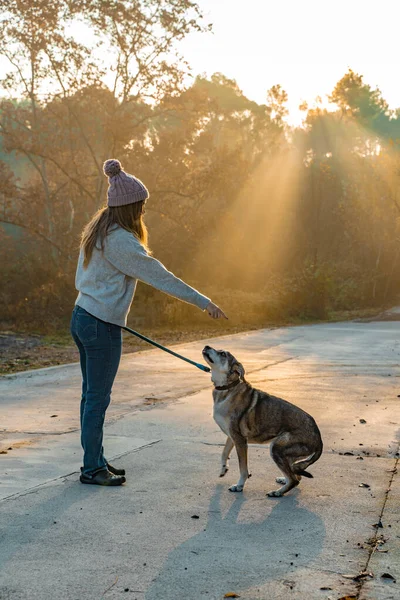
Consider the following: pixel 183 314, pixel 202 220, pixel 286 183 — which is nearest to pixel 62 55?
pixel 202 220

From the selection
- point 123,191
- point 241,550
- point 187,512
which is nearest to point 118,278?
point 123,191

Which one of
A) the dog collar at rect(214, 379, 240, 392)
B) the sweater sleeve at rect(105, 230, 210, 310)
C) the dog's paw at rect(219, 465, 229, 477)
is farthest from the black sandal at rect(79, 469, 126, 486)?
the sweater sleeve at rect(105, 230, 210, 310)

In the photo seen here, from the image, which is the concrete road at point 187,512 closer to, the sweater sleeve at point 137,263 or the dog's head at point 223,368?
the dog's head at point 223,368

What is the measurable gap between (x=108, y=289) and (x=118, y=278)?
0.11m

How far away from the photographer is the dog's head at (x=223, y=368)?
600 centimetres

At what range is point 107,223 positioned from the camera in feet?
19.8

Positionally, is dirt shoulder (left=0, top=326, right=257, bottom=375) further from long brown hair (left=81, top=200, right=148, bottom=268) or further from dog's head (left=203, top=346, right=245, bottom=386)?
dog's head (left=203, top=346, right=245, bottom=386)

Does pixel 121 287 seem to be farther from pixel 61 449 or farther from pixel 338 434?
pixel 338 434

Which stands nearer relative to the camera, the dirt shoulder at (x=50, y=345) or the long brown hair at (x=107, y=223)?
the long brown hair at (x=107, y=223)

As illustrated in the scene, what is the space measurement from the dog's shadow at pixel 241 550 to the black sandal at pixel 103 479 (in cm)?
74

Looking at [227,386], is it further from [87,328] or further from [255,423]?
[87,328]

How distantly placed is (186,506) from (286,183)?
3751cm

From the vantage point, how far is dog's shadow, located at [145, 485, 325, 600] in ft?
13.8

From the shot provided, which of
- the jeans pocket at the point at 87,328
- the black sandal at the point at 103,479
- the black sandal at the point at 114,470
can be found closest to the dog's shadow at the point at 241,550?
the black sandal at the point at 103,479
